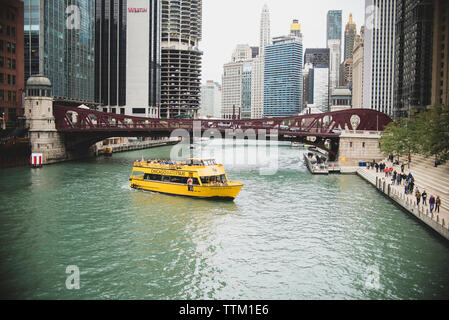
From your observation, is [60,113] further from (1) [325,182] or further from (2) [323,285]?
(2) [323,285]

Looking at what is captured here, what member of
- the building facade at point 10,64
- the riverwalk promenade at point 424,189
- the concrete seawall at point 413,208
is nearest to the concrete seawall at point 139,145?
the building facade at point 10,64

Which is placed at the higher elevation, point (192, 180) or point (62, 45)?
point (62, 45)

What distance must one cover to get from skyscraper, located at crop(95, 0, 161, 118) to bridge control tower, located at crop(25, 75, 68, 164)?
101 metres

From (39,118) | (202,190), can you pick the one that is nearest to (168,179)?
(202,190)

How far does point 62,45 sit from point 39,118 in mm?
50068

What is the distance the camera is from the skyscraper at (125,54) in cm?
17788

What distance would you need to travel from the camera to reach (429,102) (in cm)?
12044

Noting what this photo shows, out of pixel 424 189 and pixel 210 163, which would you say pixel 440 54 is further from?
pixel 210 163

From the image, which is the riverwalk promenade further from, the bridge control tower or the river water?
A: the bridge control tower

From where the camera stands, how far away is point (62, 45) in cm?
11981

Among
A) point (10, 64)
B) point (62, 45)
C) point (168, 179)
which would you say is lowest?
point (168, 179)

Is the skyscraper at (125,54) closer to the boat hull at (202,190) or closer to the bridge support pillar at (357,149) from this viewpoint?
the bridge support pillar at (357,149)

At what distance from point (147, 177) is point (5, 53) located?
4449 centimetres

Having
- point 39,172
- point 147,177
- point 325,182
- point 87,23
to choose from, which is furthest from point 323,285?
point 87,23
